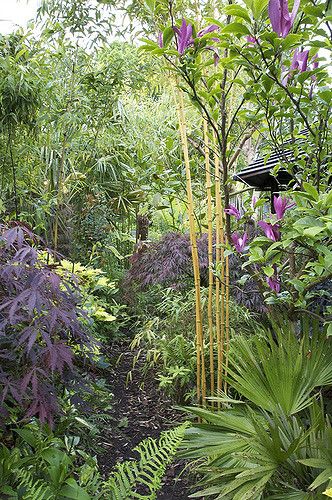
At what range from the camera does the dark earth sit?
225 centimetres

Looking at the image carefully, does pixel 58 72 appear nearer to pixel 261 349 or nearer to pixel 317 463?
pixel 261 349

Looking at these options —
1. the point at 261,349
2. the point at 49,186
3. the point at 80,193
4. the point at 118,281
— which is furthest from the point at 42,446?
the point at 80,193

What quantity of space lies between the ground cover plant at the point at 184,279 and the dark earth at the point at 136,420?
0.04 ft

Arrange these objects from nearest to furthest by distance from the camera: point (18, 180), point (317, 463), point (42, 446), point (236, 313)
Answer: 1. point (317, 463)
2. point (42, 446)
3. point (236, 313)
4. point (18, 180)

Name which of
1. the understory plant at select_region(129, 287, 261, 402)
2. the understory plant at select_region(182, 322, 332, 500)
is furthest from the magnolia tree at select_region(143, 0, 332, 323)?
the understory plant at select_region(129, 287, 261, 402)

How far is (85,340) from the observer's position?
4.98ft

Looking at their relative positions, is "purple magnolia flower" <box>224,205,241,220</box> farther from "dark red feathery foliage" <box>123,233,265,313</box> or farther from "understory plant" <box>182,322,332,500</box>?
"dark red feathery foliage" <box>123,233,265,313</box>

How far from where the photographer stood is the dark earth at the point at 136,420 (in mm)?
2247

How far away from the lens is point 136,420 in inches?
112

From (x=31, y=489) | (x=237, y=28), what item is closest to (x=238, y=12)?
(x=237, y=28)

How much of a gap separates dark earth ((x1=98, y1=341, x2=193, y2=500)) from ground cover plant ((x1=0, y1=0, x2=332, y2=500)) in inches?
0.5

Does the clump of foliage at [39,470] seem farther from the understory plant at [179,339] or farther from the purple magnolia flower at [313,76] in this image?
the purple magnolia flower at [313,76]

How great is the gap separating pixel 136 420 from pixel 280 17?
230 cm

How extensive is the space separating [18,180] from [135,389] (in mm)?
1912
